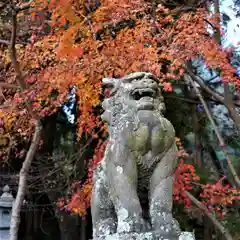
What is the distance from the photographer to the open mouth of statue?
4050 mm

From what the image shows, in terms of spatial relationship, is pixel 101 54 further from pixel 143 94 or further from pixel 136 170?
pixel 136 170

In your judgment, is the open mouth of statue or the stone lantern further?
the stone lantern

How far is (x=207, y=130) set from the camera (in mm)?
14031

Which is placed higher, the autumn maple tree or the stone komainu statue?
the autumn maple tree

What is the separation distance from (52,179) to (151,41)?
5464 mm

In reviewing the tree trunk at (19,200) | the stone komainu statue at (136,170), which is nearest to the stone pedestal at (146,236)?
the stone komainu statue at (136,170)

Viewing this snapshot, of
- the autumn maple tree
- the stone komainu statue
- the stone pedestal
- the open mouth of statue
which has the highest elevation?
the autumn maple tree

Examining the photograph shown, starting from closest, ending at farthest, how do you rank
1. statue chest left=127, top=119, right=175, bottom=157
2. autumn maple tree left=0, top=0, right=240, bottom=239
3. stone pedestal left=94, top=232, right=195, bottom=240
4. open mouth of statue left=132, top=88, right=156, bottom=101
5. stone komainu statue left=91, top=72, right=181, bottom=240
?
stone pedestal left=94, top=232, right=195, bottom=240, stone komainu statue left=91, top=72, right=181, bottom=240, statue chest left=127, top=119, right=175, bottom=157, open mouth of statue left=132, top=88, right=156, bottom=101, autumn maple tree left=0, top=0, right=240, bottom=239

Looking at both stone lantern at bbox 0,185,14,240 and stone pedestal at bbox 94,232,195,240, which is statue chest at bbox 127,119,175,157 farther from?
stone lantern at bbox 0,185,14,240

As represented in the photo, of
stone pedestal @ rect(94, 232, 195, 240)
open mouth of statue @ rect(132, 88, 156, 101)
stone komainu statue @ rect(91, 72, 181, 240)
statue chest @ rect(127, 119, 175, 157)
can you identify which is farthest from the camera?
open mouth of statue @ rect(132, 88, 156, 101)

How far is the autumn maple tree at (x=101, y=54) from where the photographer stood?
8.28 metres

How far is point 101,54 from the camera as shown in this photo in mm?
8711

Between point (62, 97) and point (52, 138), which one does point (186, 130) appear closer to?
point (52, 138)

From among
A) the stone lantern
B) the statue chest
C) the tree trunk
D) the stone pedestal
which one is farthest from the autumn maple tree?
the stone pedestal
